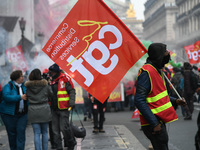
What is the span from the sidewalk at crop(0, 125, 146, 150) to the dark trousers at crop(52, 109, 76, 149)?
53 centimetres

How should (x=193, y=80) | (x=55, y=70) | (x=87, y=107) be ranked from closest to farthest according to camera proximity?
(x=55, y=70) < (x=193, y=80) < (x=87, y=107)

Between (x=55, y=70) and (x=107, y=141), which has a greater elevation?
(x=55, y=70)

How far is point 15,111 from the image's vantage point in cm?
682

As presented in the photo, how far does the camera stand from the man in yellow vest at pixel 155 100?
4289 mm

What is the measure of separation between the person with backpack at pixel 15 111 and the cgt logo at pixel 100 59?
67.5 inches

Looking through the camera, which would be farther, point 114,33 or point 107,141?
point 107,141

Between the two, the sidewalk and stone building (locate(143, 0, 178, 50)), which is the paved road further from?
stone building (locate(143, 0, 178, 50))

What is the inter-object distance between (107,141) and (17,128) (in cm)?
233

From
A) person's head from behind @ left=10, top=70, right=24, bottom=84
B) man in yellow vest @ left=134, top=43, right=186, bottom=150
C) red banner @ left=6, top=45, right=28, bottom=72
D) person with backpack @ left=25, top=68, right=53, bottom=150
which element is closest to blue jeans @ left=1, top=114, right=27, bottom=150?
person with backpack @ left=25, top=68, right=53, bottom=150

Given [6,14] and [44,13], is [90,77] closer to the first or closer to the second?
[6,14]

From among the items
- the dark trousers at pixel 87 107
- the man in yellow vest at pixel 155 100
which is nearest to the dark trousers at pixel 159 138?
the man in yellow vest at pixel 155 100

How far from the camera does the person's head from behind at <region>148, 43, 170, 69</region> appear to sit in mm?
4371

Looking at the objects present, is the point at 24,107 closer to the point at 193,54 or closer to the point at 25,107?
the point at 25,107

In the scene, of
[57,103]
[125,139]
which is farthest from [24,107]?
[125,139]
